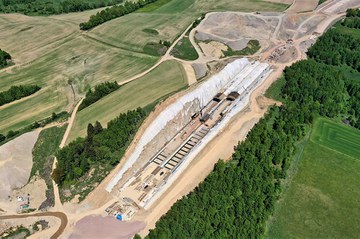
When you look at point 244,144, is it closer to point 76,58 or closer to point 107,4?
point 76,58

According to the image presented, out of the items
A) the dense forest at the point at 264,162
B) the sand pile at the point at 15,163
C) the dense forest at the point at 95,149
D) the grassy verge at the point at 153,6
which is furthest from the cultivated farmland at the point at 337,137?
the grassy verge at the point at 153,6

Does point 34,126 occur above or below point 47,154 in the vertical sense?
above

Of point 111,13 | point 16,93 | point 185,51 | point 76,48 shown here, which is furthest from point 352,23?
point 16,93

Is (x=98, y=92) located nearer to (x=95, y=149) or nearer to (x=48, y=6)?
(x=95, y=149)

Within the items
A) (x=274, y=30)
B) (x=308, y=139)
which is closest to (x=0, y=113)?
(x=308, y=139)

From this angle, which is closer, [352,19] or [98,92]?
[98,92]

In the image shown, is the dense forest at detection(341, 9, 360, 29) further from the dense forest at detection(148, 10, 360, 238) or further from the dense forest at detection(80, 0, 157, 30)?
the dense forest at detection(80, 0, 157, 30)

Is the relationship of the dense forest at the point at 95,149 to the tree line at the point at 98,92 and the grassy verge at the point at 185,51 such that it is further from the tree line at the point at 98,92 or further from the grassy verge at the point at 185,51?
the grassy verge at the point at 185,51
